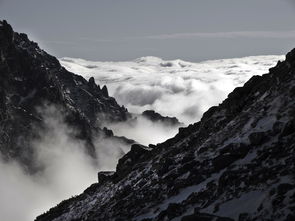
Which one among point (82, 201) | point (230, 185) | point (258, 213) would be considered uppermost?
point (82, 201)

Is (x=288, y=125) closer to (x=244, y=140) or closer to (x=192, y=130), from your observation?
(x=244, y=140)

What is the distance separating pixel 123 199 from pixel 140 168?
349 inches

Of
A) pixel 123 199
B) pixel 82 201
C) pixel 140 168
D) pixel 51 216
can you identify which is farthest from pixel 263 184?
pixel 51 216

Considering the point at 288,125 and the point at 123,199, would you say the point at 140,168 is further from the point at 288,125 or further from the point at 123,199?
the point at 288,125

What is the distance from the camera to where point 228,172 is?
2969 cm

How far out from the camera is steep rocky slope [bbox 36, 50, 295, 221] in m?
25.2

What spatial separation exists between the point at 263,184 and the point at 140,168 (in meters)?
23.1

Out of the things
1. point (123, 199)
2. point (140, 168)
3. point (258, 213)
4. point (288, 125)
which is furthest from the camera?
point (140, 168)

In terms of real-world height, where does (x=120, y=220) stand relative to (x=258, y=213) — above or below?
above

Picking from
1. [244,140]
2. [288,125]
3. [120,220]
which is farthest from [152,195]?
[288,125]

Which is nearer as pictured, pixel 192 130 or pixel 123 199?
pixel 123 199

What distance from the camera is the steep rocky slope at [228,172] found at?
991 inches

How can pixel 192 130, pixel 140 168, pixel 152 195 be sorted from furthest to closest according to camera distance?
1. pixel 192 130
2. pixel 140 168
3. pixel 152 195

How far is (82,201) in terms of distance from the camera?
5006 centimetres
